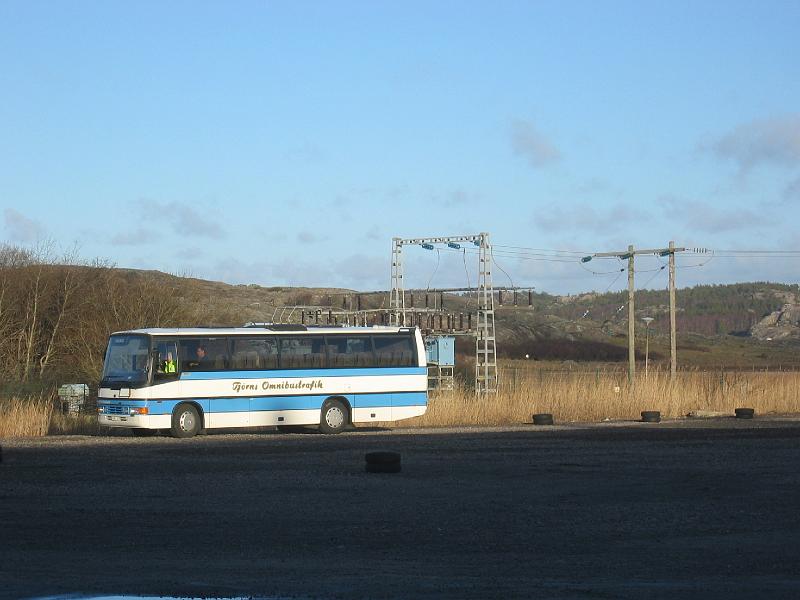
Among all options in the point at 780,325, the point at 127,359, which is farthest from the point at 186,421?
the point at 780,325

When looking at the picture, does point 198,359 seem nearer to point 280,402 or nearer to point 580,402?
point 280,402

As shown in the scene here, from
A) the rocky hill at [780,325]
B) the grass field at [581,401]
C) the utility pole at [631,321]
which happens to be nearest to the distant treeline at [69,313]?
the grass field at [581,401]

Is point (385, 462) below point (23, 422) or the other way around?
below

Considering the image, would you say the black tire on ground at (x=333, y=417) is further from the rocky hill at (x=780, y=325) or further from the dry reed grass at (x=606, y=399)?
the rocky hill at (x=780, y=325)

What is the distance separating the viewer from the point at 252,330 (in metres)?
35.4

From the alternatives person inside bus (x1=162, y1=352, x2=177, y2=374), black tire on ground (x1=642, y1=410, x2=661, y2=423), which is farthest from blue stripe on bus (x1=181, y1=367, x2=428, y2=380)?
black tire on ground (x1=642, y1=410, x2=661, y2=423)

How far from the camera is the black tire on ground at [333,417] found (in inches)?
1395

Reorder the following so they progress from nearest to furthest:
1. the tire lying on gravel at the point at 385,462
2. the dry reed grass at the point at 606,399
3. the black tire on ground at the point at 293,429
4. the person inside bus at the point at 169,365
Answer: the tire lying on gravel at the point at 385,462, the person inside bus at the point at 169,365, the black tire on ground at the point at 293,429, the dry reed grass at the point at 606,399

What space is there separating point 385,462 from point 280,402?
13.9 metres

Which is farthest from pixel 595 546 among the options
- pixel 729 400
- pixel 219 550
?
pixel 729 400

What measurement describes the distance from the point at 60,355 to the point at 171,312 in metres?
6.68

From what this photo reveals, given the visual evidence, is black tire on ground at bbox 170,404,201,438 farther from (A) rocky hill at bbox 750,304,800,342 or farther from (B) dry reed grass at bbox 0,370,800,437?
(A) rocky hill at bbox 750,304,800,342

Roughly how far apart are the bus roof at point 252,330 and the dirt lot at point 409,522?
6752 millimetres

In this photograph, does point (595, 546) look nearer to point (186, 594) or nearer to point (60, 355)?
point (186, 594)
